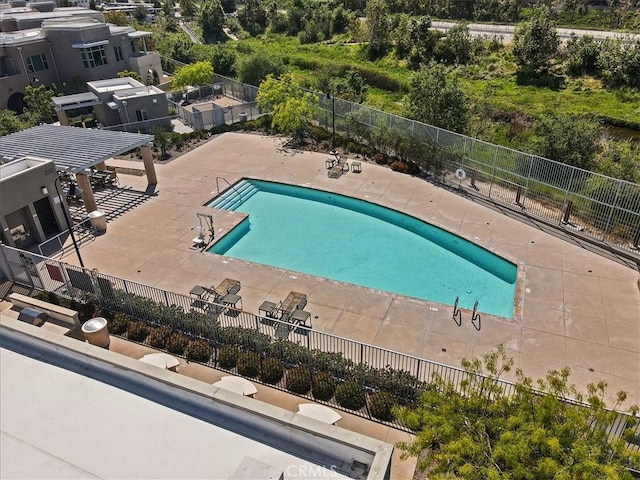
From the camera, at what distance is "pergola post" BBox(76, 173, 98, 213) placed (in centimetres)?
2058

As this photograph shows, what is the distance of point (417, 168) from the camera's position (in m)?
25.3

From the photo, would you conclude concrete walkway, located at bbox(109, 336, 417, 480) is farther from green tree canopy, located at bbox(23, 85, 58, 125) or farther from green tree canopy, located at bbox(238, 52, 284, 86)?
green tree canopy, located at bbox(238, 52, 284, 86)

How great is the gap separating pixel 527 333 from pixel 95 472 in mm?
12673

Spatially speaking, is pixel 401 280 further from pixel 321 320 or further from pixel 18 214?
pixel 18 214

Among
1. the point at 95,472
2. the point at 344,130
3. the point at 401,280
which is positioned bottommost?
the point at 401,280

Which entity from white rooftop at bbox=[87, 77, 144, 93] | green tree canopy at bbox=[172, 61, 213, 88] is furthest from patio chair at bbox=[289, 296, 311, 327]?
green tree canopy at bbox=[172, 61, 213, 88]

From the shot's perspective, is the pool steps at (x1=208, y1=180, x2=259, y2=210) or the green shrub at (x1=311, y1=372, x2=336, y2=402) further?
the pool steps at (x1=208, y1=180, x2=259, y2=210)

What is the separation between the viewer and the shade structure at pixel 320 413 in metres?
10.9

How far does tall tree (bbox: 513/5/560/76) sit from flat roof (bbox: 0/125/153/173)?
118 feet

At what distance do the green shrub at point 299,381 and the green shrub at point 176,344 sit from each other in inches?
138

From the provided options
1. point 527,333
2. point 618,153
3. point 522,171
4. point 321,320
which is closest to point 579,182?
point 522,171

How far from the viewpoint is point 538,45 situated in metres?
41.6

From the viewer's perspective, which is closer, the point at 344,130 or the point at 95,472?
the point at 95,472

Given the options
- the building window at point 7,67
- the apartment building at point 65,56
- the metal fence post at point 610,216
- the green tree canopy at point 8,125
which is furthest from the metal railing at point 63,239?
the building window at point 7,67
